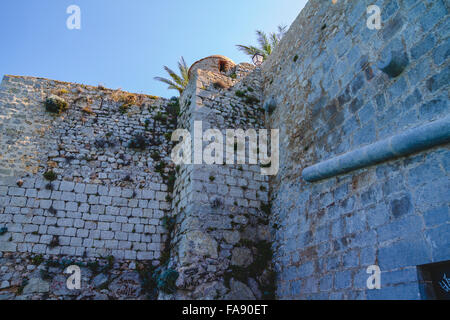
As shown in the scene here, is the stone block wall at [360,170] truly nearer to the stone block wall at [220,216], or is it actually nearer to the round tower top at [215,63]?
the stone block wall at [220,216]

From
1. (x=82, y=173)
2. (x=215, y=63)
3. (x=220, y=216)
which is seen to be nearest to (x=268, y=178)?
(x=220, y=216)

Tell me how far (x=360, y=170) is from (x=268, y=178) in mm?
3040

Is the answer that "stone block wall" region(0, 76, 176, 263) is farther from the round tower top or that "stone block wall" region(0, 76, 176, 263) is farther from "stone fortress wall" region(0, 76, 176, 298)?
the round tower top

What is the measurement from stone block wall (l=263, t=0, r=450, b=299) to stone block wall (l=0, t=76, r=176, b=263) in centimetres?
303

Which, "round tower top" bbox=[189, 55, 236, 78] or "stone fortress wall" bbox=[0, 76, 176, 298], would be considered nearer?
"stone fortress wall" bbox=[0, 76, 176, 298]

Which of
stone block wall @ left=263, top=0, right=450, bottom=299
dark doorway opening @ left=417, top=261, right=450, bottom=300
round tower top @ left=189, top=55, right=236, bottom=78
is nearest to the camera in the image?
dark doorway opening @ left=417, top=261, right=450, bottom=300

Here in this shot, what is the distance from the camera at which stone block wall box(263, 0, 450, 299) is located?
12.9 feet

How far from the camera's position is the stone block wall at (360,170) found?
394 centimetres

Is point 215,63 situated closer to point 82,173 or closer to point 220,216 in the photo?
point 82,173

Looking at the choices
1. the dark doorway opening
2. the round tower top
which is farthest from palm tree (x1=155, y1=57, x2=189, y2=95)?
the dark doorway opening

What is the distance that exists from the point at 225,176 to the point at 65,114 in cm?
438
